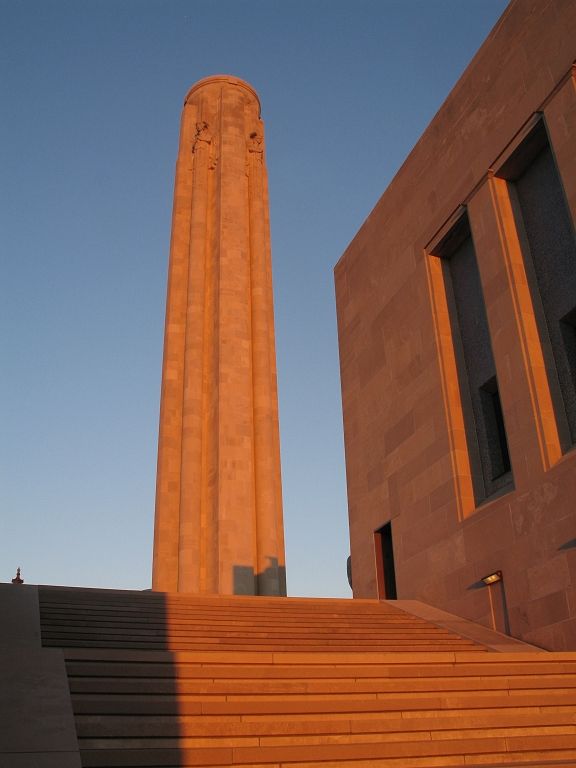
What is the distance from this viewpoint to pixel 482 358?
15.6 metres

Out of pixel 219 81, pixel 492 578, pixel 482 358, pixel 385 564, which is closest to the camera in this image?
pixel 492 578

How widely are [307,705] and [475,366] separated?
995 cm

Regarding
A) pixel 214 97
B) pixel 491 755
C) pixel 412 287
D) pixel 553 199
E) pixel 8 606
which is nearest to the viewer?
pixel 491 755

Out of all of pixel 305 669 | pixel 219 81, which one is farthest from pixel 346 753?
pixel 219 81

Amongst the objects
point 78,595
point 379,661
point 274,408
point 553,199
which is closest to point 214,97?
point 274,408

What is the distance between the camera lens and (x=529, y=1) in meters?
14.5

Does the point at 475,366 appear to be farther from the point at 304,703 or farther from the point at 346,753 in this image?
the point at 346,753

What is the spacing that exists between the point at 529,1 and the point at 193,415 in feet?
65.8

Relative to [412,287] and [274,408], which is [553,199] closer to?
[412,287]

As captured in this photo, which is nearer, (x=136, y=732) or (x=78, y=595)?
(x=136, y=732)

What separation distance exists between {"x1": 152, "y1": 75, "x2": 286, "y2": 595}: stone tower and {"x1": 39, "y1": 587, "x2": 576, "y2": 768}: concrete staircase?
18.0m

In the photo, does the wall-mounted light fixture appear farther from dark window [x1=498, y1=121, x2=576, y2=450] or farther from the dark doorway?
the dark doorway

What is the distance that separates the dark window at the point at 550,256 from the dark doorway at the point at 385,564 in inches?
242

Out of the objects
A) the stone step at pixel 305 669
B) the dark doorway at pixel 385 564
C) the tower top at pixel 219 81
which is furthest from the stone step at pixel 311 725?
the tower top at pixel 219 81
